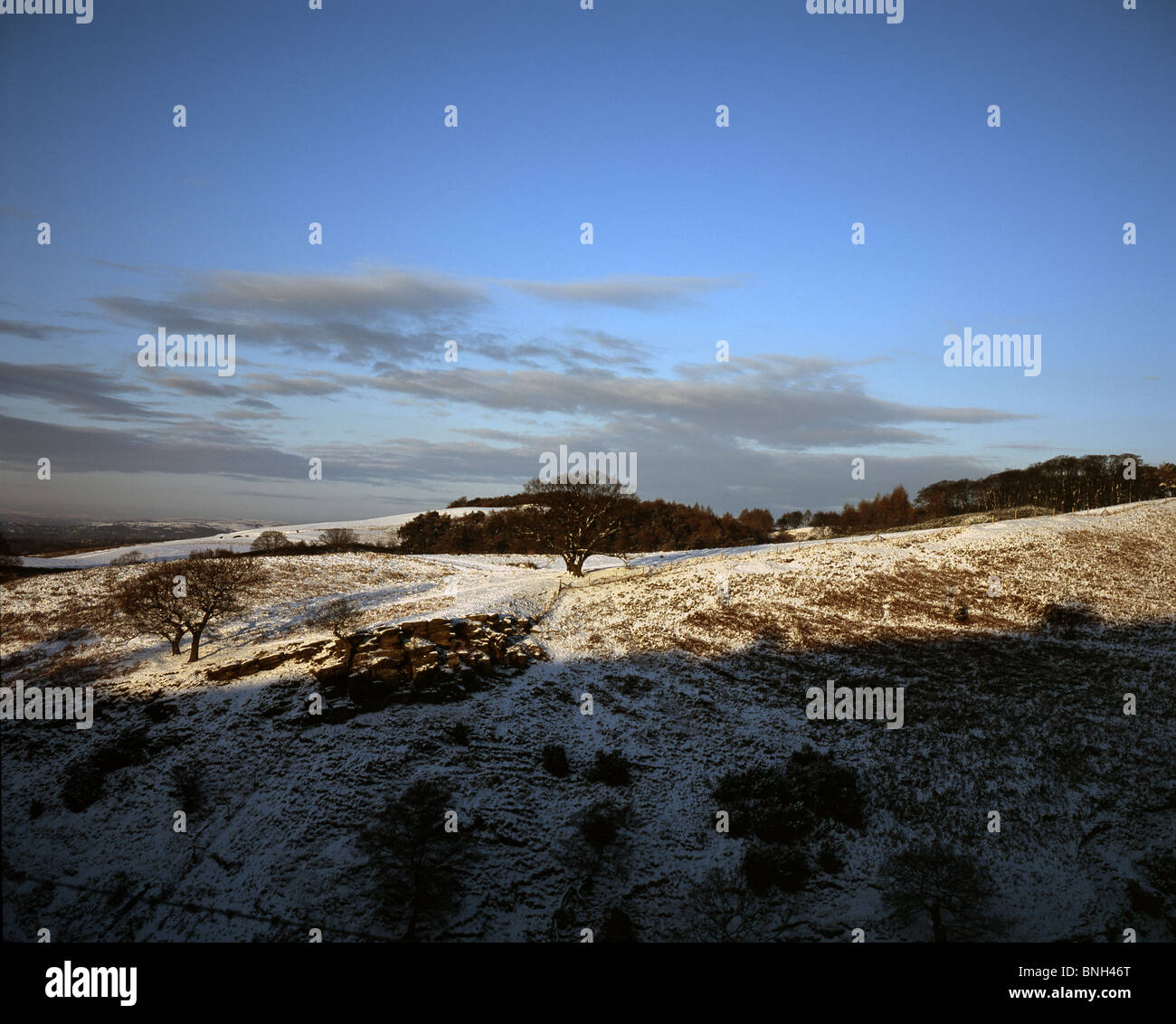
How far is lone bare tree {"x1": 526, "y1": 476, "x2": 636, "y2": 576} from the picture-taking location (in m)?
50.9

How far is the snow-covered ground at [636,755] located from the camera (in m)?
19.8

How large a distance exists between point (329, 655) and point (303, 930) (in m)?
14.8

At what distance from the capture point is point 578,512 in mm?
51125

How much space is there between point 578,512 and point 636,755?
27257mm

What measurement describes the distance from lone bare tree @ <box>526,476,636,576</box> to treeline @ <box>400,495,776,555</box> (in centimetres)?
2056

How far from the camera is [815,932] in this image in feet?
62.9

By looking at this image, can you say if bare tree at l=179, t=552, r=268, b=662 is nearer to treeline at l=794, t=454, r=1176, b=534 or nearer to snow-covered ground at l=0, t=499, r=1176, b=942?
snow-covered ground at l=0, t=499, r=1176, b=942

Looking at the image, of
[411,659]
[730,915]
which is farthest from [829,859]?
[411,659]

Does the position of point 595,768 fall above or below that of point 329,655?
below

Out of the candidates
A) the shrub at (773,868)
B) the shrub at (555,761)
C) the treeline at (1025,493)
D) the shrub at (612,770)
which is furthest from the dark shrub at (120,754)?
the treeline at (1025,493)

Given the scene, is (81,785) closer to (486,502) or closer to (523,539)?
(523,539)

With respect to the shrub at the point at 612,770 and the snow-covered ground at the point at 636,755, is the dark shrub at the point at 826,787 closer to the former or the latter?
the snow-covered ground at the point at 636,755
